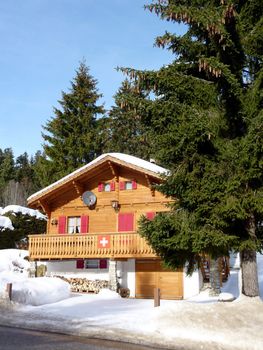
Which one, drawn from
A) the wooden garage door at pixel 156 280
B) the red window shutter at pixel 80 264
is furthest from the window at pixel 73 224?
the wooden garage door at pixel 156 280

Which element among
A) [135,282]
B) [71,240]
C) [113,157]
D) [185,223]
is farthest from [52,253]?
[185,223]

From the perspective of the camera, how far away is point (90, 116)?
39.5m

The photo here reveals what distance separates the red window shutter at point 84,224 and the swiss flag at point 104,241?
10.3ft

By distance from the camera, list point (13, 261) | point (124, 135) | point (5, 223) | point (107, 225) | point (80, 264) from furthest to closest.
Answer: point (124, 135)
point (5, 223)
point (13, 261)
point (107, 225)
point (80, 264)

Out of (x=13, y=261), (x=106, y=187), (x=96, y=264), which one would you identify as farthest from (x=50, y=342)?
(x=13, y=261)

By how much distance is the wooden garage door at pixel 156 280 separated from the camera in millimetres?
21234

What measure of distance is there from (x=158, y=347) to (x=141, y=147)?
32.2 meters

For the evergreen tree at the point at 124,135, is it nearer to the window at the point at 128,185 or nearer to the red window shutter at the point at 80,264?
the window at the point at 128,185

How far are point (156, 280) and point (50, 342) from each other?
490 inches

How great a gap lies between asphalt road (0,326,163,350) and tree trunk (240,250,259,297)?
3.89 m

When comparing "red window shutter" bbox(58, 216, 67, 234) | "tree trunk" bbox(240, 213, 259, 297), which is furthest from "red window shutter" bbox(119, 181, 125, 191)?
"tree trunk" bbox(240, 213, 259, 297)

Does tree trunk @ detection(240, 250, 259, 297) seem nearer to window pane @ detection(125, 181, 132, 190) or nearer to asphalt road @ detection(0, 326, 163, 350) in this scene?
asphalt road @ detection(0, 326, 163, 350)

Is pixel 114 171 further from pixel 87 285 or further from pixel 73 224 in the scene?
pixel 87 285

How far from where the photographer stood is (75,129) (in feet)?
128
